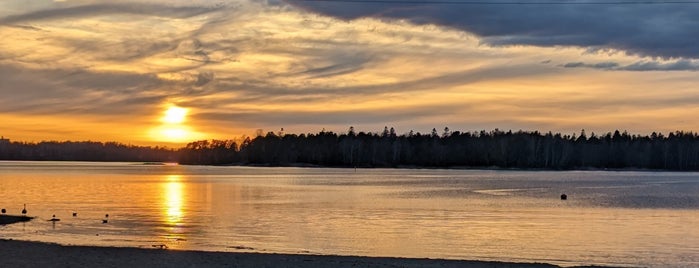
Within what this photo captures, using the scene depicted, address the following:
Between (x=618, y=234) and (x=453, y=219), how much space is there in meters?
10.5

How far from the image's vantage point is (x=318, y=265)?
75.0 feet

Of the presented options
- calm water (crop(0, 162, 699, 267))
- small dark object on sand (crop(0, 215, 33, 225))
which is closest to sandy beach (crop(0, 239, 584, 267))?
calm water (crop(0, 162, 699, 267))

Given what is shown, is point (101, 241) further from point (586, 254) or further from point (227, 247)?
point (586, 254)

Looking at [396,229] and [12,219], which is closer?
[396,229]

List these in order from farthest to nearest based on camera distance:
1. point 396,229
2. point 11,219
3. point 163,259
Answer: point 11,219
point 396,229
point 163,259

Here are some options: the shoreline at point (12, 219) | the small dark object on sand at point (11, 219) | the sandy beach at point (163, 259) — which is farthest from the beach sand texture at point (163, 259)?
the small dark object on sand at point (11, 219)

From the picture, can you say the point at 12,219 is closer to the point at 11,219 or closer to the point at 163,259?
the point at 11,219

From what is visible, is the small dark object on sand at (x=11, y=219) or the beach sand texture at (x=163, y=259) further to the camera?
the small dark object on sand at (x=11, y=219)

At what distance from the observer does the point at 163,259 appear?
2372cm

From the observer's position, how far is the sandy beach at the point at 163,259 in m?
22.5

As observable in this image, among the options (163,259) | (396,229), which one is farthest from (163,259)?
(396,229)

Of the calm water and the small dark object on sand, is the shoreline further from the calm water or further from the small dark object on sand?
the calm water

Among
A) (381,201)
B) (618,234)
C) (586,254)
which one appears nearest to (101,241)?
(586,254)

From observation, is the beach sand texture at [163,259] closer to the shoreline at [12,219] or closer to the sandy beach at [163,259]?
the sandy beach at [163,259]
